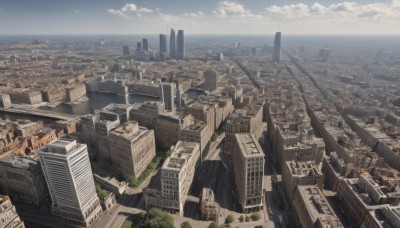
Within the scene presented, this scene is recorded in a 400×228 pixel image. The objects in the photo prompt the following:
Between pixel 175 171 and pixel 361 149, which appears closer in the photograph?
pixel 175 171

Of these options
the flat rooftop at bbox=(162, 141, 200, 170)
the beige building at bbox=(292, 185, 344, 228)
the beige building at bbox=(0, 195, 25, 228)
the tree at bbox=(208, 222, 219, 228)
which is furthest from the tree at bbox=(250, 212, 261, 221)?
the beige building at bbox=(0, 195, 25, 228)

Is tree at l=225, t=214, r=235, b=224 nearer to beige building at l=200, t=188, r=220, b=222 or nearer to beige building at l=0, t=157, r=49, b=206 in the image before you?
beige building at l=200, t=188, r=220, b=222

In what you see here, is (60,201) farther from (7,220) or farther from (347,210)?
(347,210)

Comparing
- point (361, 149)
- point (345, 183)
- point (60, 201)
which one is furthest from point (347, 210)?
point (60, 201)

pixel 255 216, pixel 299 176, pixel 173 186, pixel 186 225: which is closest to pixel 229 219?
pixel 255 216

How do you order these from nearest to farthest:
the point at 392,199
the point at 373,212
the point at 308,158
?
the point at 373,212
the point at 392,199
the point at 308,158

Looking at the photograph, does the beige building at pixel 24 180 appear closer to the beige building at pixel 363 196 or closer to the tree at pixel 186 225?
the tree at pixel 186 225

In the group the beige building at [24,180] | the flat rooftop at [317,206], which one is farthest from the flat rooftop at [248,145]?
the beige building at [24,180]
